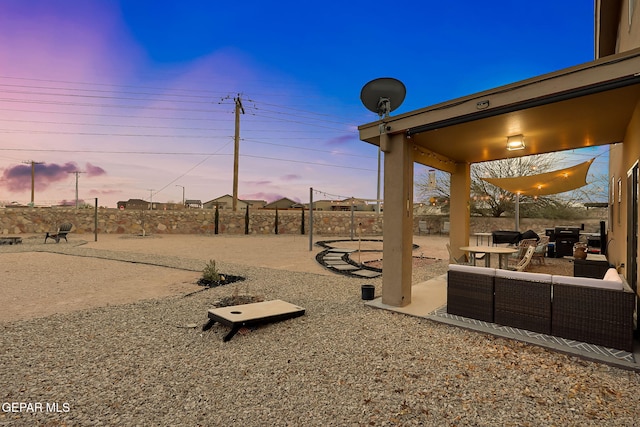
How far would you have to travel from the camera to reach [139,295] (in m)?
4.99

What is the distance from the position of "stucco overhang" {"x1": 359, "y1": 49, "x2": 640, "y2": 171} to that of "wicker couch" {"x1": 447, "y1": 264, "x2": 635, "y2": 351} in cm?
175

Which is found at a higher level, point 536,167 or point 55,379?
point 536,167

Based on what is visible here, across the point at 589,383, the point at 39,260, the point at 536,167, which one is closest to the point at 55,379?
the point at 589,383

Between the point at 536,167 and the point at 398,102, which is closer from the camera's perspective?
the point at 398,102

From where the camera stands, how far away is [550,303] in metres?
3.15

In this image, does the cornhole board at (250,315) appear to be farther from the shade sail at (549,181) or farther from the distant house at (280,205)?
the distant house at (280,205)

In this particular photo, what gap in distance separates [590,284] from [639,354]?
66 centimetres

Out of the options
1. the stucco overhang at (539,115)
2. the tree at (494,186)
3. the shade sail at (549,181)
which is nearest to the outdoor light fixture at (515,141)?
the stucco overhang at (539,115)

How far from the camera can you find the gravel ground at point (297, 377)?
6.42 feet

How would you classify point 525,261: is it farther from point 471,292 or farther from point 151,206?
point 151,206

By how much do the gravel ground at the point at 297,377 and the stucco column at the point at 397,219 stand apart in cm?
51

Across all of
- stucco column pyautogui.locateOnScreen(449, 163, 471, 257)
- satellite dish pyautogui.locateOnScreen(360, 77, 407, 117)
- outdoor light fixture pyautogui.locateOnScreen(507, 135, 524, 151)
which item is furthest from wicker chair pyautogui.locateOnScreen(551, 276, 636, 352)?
stucco column pyautogui.locateOnScreen(449, 163, 471, 257)

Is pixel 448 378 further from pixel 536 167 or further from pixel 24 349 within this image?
pixel 536 167

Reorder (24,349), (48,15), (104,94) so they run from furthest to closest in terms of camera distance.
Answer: (104,94), (48,15), (24,349)
